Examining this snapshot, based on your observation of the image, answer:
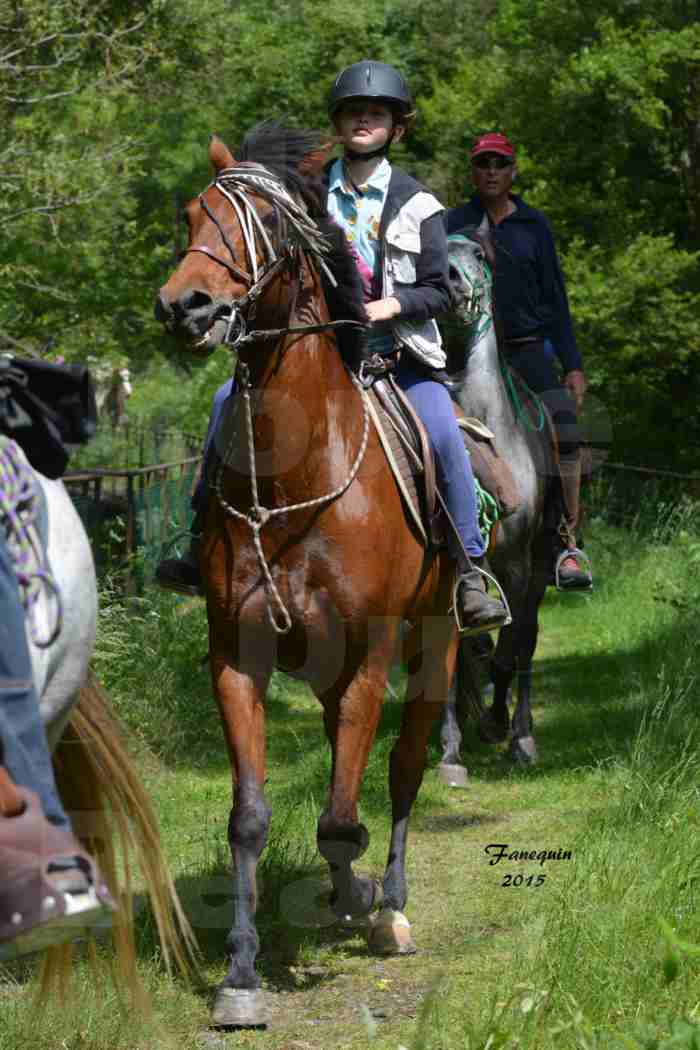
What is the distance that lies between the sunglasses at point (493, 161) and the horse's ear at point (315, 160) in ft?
13.2

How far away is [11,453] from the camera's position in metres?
3.59

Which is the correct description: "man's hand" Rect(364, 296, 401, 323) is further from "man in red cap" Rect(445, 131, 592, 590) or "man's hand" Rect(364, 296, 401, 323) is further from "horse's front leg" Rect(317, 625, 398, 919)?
"man in red cap" Rect(445, 131, 592, 590)

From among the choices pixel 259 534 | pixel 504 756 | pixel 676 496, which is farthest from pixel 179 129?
pixel 259 534

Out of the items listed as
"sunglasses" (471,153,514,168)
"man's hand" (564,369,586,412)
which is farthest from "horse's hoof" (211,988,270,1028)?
"man's hand" (564,369,586,412)

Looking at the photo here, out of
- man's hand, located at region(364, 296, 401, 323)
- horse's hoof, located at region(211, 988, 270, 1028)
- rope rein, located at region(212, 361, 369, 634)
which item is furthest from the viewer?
man's hand, located at region(364, 296, 401, 323)

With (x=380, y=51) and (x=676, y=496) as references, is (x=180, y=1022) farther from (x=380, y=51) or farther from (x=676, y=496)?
(x=380, y=51)

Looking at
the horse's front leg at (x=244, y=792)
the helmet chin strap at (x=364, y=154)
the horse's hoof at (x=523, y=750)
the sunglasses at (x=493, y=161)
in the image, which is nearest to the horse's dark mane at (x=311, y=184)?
the helmet chin strap at (x=364, y=154)

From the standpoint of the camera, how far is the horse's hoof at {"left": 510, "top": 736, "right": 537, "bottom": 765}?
9.41 m

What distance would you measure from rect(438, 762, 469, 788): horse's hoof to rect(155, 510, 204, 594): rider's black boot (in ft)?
9.49

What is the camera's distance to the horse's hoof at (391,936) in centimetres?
610

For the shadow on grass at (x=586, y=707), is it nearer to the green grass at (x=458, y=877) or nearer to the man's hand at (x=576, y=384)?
the green grass at (x=458, y=877)

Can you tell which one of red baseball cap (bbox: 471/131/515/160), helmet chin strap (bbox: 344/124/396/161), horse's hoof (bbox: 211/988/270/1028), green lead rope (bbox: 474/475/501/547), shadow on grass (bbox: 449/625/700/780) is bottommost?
shadow on grass (bbox: 449/625/700/780)

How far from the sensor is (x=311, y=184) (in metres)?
5.77

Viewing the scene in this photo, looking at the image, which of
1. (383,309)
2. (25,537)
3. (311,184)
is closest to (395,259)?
(383,309)
